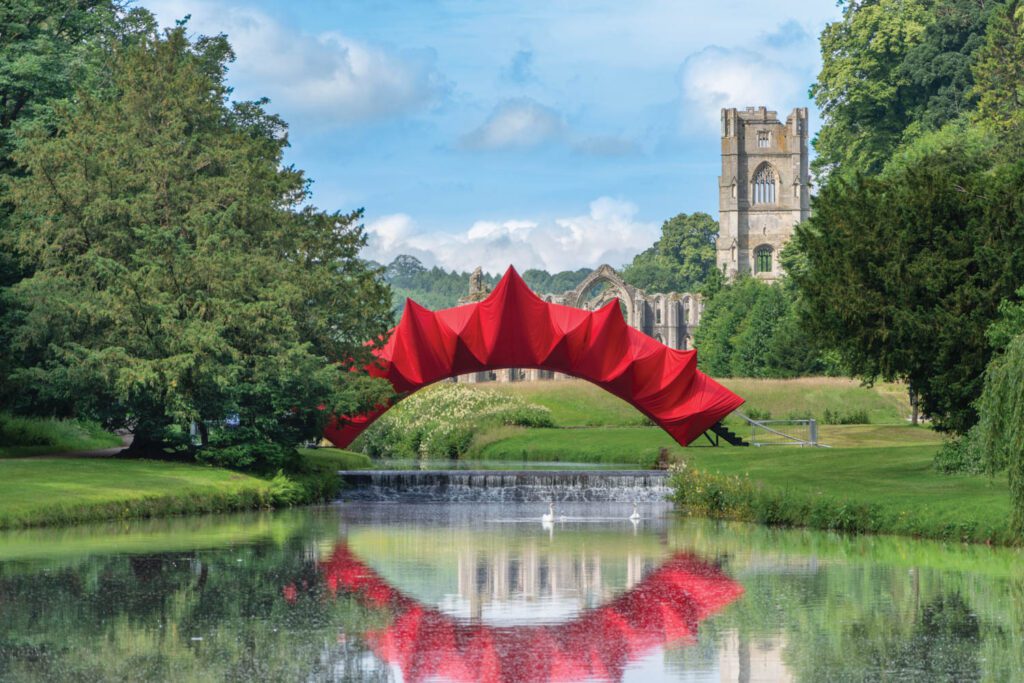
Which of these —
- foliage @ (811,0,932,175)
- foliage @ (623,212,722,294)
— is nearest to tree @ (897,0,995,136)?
foliage @ (811,0,932,175)

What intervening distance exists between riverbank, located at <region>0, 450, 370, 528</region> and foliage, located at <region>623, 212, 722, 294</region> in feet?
466

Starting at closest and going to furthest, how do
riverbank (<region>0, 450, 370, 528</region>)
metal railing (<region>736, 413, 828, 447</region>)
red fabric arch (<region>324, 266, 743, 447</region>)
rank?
riverbank (<region>0, 450, 370, 528</region>)
red fabric arch (<region>324, 266, 743, 447</region>)
metal railing (<region>736, 413, 828, 447</region>)

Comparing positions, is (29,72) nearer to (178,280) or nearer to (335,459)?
(178,280)

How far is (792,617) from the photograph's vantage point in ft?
55.9

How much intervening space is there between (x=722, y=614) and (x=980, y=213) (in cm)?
1600

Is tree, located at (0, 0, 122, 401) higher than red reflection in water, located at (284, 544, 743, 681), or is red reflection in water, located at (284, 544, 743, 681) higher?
tree, located at (0, 0, 122, 401)

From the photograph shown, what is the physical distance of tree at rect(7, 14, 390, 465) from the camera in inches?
1342

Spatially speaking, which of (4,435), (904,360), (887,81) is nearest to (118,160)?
(4,435)

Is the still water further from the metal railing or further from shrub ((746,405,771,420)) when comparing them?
shrub ((746,405,771,420))

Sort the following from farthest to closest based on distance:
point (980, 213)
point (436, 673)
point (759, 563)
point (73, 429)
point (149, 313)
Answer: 1. point (73, 429)
2. point (149, 313)
3. point (980, 213)
4. point (759, 563)
5. point (436, 673)

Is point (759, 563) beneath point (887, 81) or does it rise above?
beneath

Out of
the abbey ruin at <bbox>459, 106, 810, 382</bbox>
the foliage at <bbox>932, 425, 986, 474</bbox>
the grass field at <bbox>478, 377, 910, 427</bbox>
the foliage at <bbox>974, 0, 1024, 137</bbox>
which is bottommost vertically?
the foliage at <bbox>932, 425, 986, 474</bbox>

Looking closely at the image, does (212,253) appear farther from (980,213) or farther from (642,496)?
(980,213)

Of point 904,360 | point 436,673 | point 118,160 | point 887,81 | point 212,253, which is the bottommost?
point 436,673
